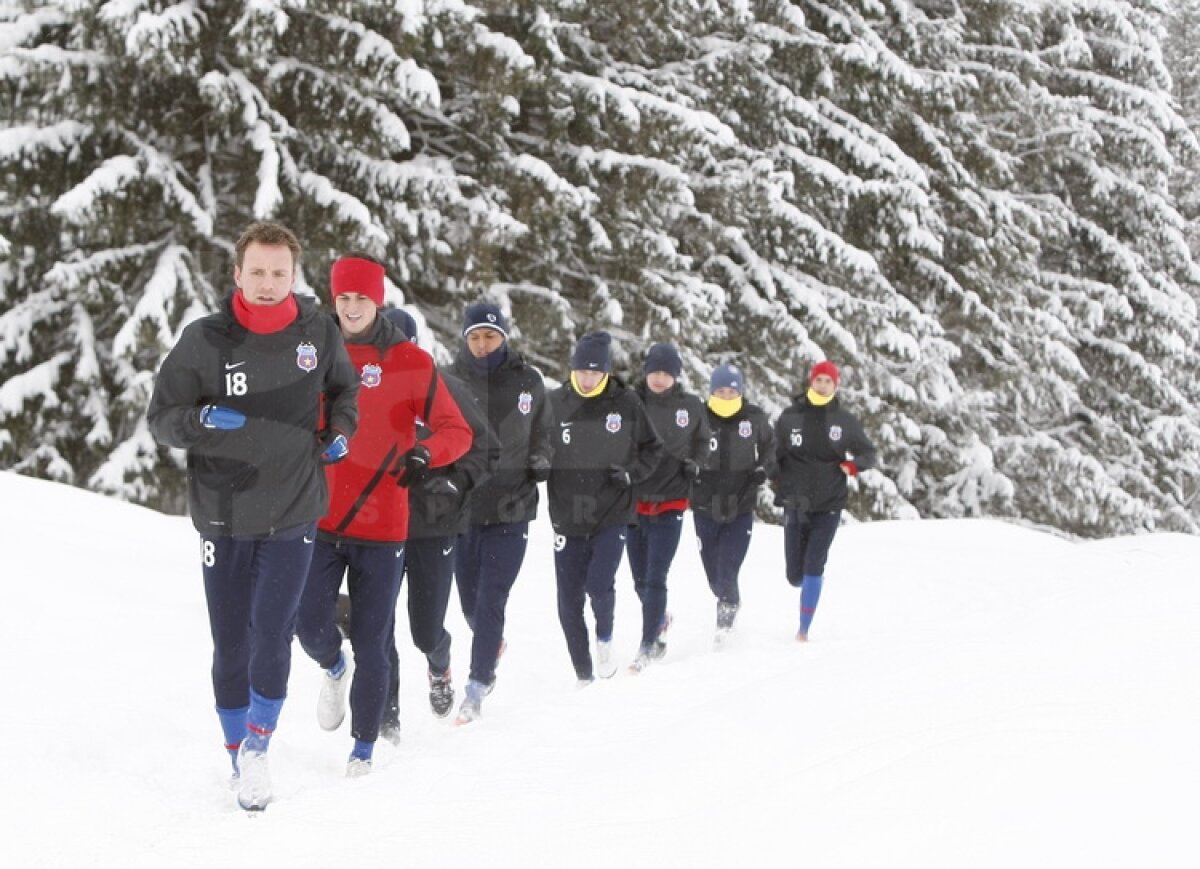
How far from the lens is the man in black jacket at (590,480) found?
23.7 feet

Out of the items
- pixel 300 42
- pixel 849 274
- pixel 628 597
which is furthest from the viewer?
pixel 849 274

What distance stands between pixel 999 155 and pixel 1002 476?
20.6 ft

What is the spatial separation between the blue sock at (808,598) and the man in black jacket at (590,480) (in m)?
2.51

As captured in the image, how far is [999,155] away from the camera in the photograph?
22.5m

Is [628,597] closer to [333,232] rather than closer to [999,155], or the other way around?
[333,232]

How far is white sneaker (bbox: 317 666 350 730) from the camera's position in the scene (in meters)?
5.60

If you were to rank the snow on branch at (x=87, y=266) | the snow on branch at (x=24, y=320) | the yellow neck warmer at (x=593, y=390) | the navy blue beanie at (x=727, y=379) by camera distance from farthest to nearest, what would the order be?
the snow on branch at (x=24, y=320) < the snow on branch at (x=87, y=266) < the navy blue beanie at (x=727, y=379) < the yellow neck warmer at (x=593, y=390)

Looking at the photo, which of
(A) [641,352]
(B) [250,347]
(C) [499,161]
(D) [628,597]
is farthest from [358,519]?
(A) [641,352]

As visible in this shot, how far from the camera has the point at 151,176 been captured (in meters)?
11.8

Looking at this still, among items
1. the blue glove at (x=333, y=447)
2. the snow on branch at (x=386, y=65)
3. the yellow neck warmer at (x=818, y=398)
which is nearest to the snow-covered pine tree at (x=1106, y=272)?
the yellow neck warmer at (x=818, y=398)

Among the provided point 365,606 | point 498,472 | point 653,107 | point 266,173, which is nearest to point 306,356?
point 365,606

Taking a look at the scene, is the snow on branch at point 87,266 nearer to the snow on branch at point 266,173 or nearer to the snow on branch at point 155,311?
the snow on branch at point 155,311

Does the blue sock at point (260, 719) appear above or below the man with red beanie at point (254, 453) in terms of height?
below

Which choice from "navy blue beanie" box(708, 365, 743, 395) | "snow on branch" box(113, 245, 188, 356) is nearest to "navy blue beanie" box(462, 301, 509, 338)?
"navy blue beanie" box(708, 365, 743, 395)
